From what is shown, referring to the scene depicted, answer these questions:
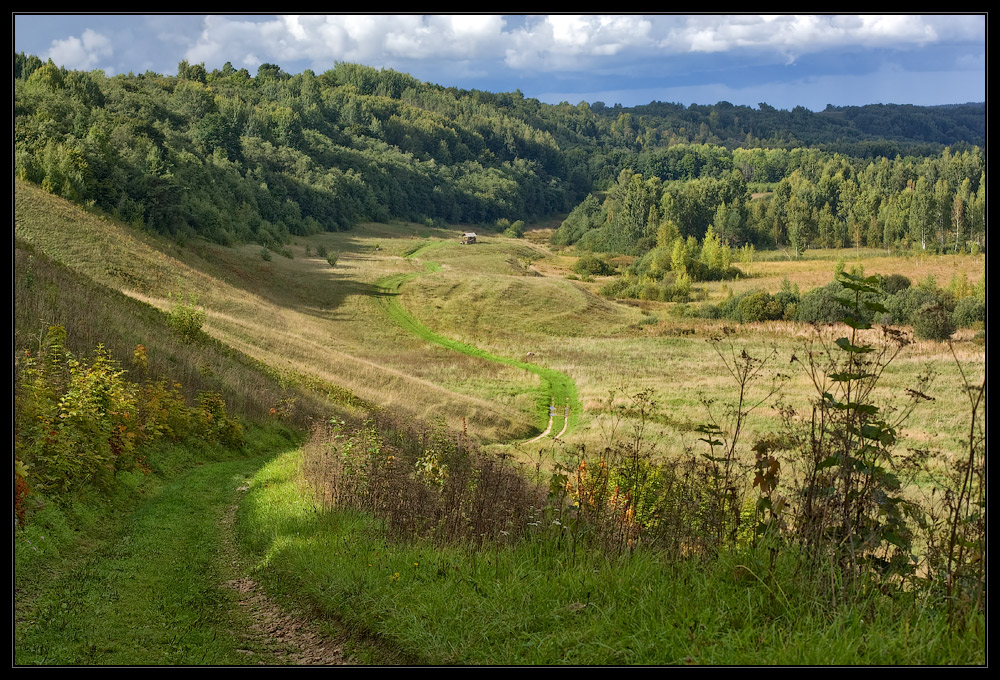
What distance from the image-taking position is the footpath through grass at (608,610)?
3.89 m

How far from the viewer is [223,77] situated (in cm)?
14212

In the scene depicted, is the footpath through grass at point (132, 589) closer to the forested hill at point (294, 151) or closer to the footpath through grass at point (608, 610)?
the footpath through grass at point (608, 610)

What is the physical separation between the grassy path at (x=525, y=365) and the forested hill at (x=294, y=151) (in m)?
12.5

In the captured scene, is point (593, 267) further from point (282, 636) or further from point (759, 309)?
point (282, 636)

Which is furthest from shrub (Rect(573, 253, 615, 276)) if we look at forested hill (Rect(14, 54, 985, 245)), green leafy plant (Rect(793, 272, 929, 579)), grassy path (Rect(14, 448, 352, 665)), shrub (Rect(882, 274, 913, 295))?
green leafy plant (Rect(793, 272, 929, 579))

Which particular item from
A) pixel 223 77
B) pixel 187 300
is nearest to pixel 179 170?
pixel 187 300

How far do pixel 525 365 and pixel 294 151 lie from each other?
73839 mm

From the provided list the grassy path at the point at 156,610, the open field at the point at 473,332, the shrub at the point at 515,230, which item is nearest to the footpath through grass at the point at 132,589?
the grassy path at the point at 156,610

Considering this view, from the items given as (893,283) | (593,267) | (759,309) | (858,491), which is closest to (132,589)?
(858,491)

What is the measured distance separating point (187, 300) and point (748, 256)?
76338 millimetres

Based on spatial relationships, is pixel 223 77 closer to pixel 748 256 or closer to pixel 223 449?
pixel 748 256

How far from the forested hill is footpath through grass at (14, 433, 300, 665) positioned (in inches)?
246

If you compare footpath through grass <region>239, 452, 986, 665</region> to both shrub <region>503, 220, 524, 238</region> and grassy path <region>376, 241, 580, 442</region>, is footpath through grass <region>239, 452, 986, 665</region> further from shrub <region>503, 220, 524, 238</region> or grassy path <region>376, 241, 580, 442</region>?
shrub <region>503, 220, 524, 238</region>

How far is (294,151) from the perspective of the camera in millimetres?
104188
